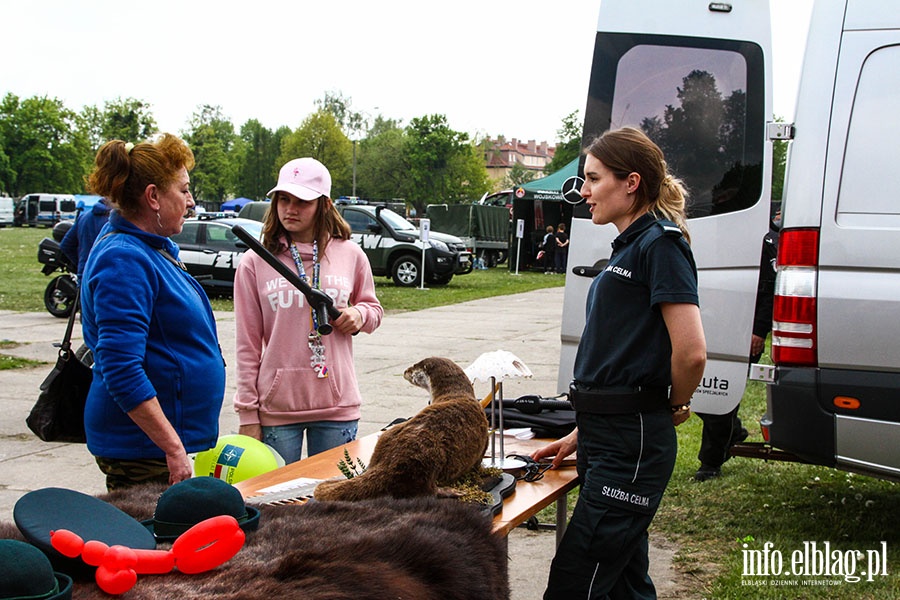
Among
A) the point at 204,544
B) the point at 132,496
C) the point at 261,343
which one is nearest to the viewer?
the point at 204,544

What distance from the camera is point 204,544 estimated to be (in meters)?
1.78

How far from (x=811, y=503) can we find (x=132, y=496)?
451 centimetres

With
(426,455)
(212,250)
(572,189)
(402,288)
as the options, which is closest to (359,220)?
(402,288)

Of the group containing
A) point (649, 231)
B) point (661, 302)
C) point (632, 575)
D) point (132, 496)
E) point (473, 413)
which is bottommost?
point (632, 575)

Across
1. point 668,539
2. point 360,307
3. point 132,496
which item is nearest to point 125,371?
point 132,496

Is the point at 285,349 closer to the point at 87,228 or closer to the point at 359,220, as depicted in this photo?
the point at 87,228

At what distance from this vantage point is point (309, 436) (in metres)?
3.75

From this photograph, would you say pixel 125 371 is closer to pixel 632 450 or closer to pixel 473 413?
pixel 473 413

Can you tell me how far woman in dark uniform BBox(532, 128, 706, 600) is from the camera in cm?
264

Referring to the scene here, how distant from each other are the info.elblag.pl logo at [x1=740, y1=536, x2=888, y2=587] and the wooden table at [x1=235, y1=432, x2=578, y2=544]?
159cm

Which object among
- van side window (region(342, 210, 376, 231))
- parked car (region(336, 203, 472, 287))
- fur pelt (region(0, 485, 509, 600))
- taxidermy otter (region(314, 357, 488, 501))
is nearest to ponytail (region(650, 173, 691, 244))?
taxidermy otter (region(314, 357, 488, 501))

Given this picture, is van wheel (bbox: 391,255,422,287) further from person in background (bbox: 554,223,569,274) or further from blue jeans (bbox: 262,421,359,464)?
blue jeans (bbox: 262,421,359,464)

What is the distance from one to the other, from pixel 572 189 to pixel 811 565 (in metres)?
2.30

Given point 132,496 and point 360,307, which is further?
point 360,307
